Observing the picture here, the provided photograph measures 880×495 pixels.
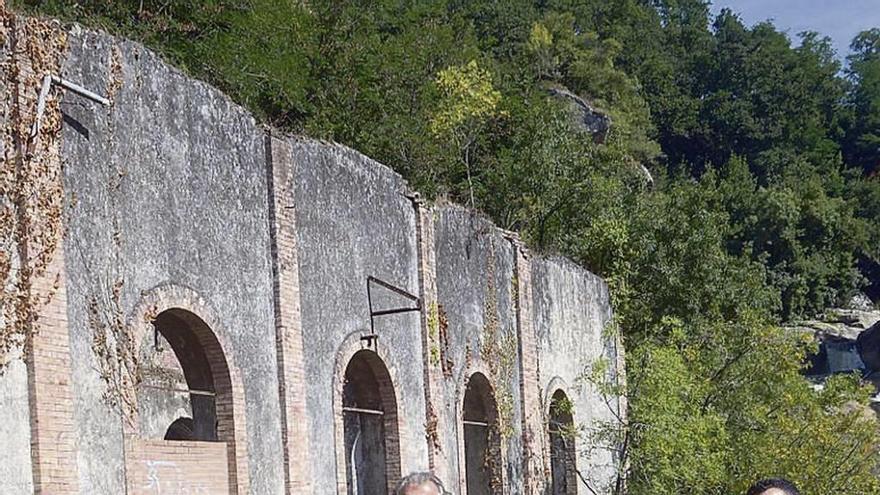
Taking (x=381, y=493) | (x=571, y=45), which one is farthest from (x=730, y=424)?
(x=571, y=45)

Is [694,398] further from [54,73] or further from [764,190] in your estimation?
[764,190]

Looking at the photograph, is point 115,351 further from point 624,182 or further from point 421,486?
point 624,182

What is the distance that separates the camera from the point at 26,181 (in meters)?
9.95

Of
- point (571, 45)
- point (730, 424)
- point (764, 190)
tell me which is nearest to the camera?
point (730, 424)

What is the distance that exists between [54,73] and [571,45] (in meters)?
41.1

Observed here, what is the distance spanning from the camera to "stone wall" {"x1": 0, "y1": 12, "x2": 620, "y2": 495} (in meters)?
10.5

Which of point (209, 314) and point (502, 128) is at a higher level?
point (502, 128)

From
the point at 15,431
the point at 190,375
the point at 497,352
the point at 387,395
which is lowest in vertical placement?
the point at 15,431

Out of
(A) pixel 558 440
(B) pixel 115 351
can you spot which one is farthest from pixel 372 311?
(A) pixel 558 440

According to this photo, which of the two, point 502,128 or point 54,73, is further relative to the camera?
point 502,128

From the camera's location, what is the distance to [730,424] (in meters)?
23.1

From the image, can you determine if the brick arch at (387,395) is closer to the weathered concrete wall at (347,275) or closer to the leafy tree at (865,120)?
the weathered concrete wall at (347,275)

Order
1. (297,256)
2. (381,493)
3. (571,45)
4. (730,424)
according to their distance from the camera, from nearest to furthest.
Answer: (297,256) → (381,493) → (730,424) → (571,45)

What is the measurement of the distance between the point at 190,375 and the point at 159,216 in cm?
199
